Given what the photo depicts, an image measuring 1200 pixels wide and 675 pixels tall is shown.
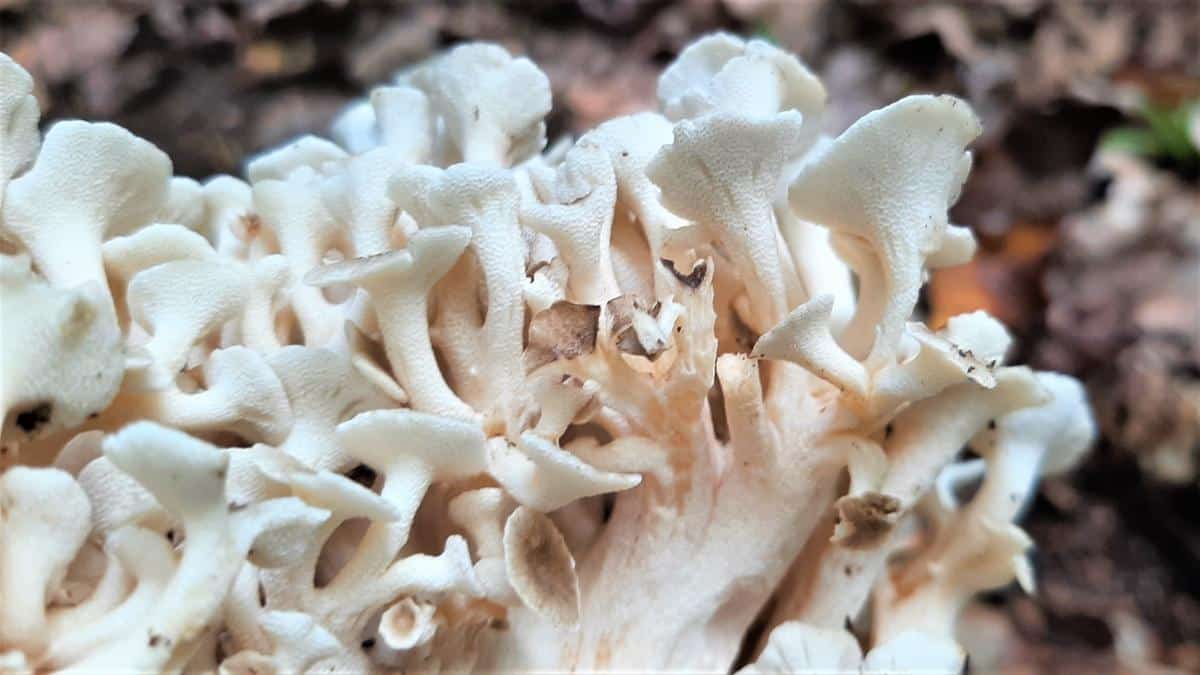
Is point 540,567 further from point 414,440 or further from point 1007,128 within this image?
point 1007,128

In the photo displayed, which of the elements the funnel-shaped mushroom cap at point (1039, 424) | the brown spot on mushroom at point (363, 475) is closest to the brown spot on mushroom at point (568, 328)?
the brown spot on mushroom at point (363, 475)

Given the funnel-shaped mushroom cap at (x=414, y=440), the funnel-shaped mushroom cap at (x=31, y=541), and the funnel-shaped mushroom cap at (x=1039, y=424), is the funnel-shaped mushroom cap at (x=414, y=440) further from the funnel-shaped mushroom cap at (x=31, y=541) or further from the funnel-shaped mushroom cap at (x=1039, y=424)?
the funnel-shaped mushroom cap at (x=1039, y=424)

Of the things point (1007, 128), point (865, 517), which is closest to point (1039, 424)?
point (865, 517)

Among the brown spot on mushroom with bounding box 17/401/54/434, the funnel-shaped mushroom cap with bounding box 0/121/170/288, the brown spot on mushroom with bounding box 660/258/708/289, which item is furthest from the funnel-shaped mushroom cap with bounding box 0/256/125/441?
the brown spot on mushroom with bounding box 660/258/708/289

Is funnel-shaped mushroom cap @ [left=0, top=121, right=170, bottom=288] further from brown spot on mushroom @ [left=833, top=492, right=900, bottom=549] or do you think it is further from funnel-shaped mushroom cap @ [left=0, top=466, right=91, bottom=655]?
brown spot on mushroom @ [left=833, top=492, right=900, bottom=549]

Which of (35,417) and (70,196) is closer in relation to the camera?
(35,417)

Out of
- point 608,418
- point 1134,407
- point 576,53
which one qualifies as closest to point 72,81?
point 576,53
